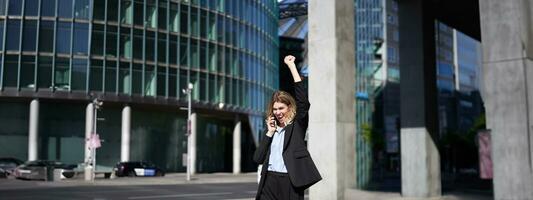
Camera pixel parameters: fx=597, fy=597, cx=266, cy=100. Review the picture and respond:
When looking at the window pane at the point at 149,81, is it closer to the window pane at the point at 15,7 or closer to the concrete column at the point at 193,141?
the concrete column at the point at 193,141

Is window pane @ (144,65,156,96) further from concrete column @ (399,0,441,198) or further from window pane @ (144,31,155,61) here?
concrete column @ (399,0,441,198)

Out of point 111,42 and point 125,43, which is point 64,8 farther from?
point 125,43

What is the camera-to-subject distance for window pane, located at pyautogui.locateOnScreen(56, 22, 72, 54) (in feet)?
149

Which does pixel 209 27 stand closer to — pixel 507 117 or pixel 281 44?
pixel 281 44

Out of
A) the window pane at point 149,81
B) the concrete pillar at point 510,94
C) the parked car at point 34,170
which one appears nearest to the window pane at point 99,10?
the window pane at point 149,81

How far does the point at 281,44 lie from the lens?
73562 millimetres

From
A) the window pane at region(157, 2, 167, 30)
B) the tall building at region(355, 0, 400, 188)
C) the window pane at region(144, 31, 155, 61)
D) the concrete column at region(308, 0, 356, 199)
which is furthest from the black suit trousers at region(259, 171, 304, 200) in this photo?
the tall building at region(355, 0, 400, 188)

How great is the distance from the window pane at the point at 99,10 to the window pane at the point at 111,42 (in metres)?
1.02

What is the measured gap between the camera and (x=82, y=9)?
4625cm

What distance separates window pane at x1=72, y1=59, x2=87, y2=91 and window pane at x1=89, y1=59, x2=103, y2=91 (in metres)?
0.51

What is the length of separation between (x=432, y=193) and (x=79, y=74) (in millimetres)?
32669

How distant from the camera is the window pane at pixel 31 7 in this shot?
1767 inches

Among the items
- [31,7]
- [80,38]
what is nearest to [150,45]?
[80,38]

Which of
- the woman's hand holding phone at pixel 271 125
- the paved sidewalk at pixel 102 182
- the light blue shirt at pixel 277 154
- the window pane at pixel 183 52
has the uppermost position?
the window pane at pixel 183 52
